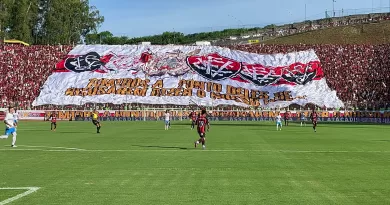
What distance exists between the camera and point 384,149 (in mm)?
24922

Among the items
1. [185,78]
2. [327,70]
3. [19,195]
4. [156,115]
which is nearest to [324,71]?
[327,70]

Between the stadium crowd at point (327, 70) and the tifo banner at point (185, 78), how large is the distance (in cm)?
161

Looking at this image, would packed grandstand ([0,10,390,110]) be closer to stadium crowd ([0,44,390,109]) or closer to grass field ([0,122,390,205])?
stadium crowd ([0,44,390,109])

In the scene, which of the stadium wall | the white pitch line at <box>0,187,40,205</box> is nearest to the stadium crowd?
the stadium wall

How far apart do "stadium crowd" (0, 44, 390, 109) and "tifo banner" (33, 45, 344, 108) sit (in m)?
1.61

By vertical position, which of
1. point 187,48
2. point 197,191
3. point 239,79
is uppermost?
point 187,48

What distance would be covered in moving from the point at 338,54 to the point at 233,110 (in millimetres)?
23234

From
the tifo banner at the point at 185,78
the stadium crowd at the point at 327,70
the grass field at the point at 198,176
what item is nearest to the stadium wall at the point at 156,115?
the stadium crowd at the point at 327,70

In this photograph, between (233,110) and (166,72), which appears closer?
(233,110)

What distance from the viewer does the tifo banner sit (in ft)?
262

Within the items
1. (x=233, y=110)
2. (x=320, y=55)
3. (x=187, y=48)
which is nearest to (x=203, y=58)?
(x=187, y=48)

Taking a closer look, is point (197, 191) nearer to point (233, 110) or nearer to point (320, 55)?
point (233, 110)

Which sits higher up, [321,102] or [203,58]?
[203,58]

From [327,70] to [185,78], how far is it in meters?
22.7
